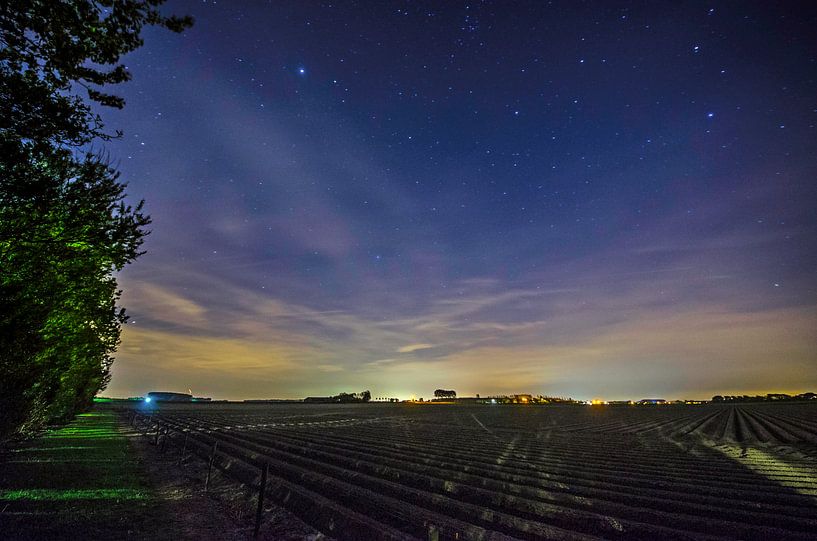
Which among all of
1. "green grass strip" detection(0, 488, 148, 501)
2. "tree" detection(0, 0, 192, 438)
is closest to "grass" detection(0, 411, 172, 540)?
"green grass strip" detection(0, 488, 148, 501)

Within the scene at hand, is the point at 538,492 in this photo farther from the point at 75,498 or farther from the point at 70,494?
the point at 70,494

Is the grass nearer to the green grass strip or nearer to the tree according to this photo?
the green grass strip

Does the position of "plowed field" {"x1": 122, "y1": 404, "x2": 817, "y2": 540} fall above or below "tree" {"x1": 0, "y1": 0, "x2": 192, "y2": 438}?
below

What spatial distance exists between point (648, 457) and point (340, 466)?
15.3 metres

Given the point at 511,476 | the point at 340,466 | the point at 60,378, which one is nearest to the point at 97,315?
the point at 60,378

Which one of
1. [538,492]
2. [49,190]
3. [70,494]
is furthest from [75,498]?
[538,492]

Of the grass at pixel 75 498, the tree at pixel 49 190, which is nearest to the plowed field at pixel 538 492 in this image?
the grass at pixel 75 498

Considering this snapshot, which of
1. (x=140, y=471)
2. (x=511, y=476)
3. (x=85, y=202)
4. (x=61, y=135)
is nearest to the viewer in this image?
(x=61, y=135)

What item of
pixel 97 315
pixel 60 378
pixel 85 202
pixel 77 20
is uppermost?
pixel 77 20

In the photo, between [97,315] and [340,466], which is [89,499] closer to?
[340,466]

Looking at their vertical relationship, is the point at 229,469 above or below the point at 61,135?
below

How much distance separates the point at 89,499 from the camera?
9922 mm

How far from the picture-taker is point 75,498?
9.95 meters

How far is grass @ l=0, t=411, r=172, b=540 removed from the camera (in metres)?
7.82
